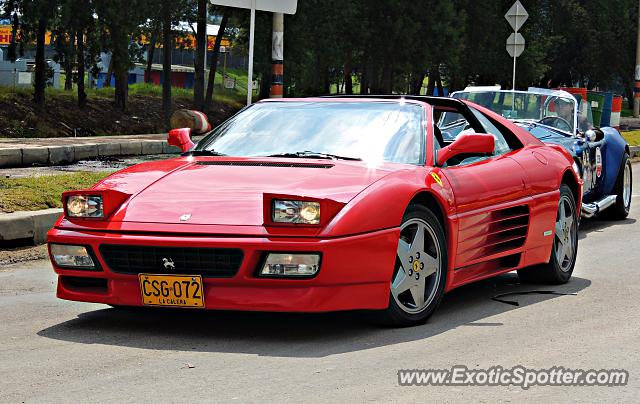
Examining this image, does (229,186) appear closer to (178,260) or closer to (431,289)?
(178,260)

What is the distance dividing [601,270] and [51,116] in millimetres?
21550

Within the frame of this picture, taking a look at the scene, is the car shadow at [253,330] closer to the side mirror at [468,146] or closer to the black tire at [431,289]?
the black tire at [431,289]

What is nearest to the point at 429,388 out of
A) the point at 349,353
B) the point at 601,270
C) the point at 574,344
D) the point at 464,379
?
the point at 464,379

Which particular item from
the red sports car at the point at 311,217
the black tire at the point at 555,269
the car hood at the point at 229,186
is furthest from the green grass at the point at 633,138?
the car hood at the point at 229,186

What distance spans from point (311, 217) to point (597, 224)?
7.23 m

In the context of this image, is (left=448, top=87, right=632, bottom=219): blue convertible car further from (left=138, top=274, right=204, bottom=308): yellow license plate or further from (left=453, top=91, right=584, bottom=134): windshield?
(left=138, top=274, right=204, bottom=308): yellow license plate

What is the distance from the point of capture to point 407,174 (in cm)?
668

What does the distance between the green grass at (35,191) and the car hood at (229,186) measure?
442 cm

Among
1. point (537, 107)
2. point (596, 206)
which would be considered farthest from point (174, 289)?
point (537, 107)

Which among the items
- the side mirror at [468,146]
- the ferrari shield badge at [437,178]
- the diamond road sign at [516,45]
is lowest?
the ferrari shield badge at [437,178]

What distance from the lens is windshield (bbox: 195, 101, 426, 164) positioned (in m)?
7.05

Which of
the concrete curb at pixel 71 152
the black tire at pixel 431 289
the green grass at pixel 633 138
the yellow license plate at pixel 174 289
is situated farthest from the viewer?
the green grass at pixel 633 138

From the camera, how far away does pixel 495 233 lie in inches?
295

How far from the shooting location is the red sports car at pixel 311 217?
600 centimetres
